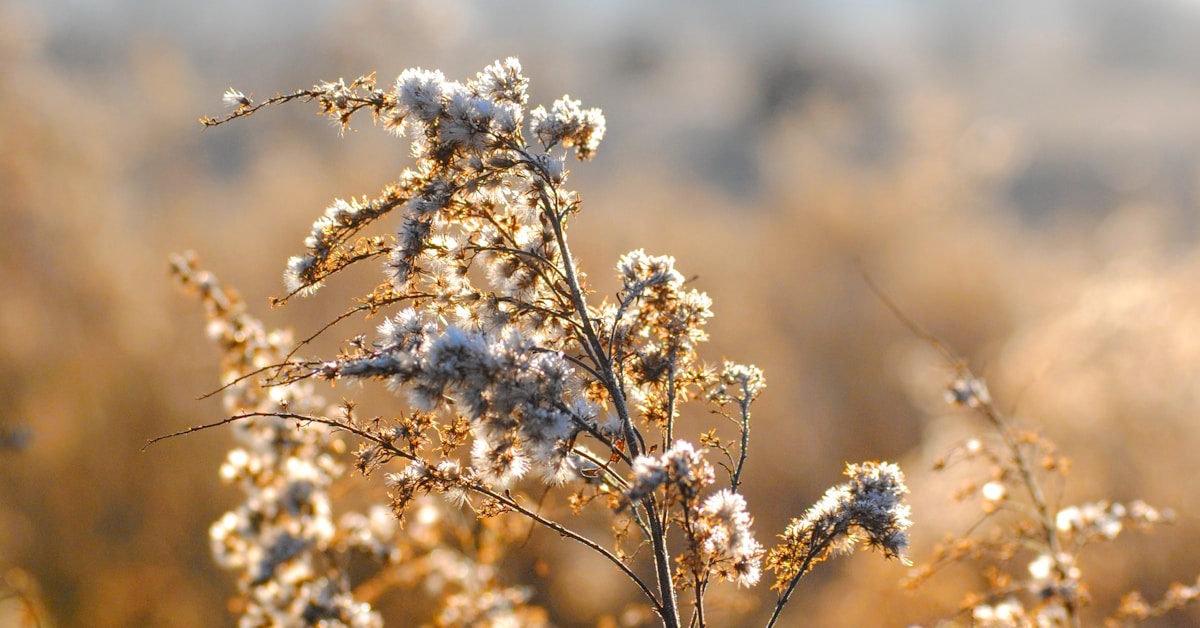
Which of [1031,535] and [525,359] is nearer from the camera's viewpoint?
[525,359]

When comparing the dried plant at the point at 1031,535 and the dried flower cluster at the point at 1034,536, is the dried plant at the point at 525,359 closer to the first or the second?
the dried plant at the point at 1031,535

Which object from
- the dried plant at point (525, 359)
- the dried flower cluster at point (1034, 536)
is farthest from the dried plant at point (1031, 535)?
the dried plant at point (525, 359)

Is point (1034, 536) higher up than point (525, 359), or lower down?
higher up

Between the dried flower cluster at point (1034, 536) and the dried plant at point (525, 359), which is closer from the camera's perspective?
the dried plant at point (525, 359)

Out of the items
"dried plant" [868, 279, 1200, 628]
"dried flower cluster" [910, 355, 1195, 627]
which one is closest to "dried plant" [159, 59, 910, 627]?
"dried plant" [868, 279, 1200, 628]

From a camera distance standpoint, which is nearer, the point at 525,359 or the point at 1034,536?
the point at 525,359

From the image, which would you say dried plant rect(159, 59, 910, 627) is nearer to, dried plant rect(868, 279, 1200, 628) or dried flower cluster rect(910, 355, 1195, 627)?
dried plant rect(868, 279, 1200, 628)

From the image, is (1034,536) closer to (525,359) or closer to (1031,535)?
(1031,535)


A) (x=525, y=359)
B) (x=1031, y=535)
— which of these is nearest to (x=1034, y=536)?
(x=1031, y=535)
